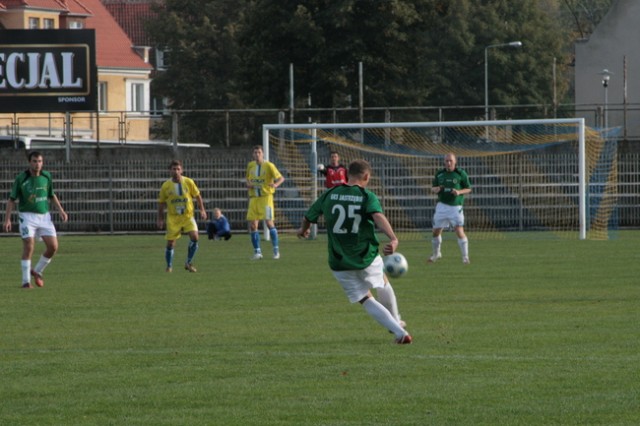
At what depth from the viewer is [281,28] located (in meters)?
52.2

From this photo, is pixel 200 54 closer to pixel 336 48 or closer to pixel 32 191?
pixel 336 48

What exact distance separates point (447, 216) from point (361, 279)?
12.0 metres

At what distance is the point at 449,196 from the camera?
78.8 ft

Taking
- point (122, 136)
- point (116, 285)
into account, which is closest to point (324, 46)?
point (122, 136)

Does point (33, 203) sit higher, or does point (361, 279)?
point (33, 203)

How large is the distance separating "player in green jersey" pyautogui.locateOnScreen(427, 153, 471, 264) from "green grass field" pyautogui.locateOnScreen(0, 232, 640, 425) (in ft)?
7.14

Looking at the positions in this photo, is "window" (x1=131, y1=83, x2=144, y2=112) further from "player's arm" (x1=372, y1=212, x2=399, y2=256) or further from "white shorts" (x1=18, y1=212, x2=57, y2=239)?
"player's arm" (x1=372, y1=212, x2=399, y2=256)

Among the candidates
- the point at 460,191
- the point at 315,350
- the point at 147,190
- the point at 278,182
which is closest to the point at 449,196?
the point at 460,191

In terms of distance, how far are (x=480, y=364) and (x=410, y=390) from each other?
4.36 feet

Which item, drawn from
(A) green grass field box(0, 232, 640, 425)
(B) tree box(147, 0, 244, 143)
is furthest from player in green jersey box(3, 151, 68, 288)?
(B) tree box(147, 0, 244, 143)

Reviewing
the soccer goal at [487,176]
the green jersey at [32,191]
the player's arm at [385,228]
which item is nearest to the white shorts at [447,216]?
the green jersey at [32,191]

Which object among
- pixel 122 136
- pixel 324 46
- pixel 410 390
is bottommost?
pixel 410 390

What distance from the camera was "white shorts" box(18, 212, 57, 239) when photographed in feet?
63.2

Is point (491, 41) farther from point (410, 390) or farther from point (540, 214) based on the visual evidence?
point (410, 390)
